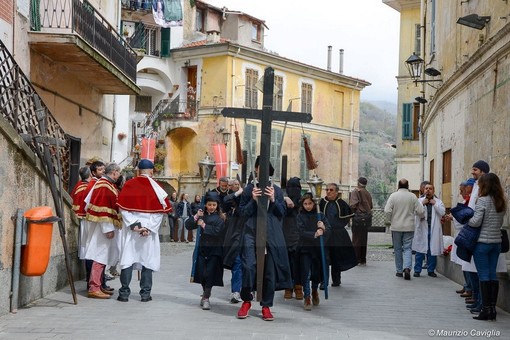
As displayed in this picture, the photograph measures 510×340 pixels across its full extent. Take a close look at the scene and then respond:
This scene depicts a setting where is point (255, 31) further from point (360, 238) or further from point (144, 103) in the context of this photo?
point (360, 238)

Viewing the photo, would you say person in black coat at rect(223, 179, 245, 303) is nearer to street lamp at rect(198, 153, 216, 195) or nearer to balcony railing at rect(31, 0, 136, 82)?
Answer: balcony railing at rect(31, 0, 136, 82)

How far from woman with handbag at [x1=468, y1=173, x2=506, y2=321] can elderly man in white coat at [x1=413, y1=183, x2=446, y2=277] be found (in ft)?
16.3

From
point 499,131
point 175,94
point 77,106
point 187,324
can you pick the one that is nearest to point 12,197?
point 187,324

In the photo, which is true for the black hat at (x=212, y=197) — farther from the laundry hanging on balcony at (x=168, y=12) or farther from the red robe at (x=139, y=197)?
the laundry hanging on balcony at (x=168, y=12)

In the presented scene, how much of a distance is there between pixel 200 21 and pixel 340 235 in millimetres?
34037

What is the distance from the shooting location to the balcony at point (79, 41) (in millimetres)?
14125

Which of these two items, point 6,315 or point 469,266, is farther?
point 469,266

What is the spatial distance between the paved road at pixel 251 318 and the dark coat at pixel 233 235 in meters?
0.69

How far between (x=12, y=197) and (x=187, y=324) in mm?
2519

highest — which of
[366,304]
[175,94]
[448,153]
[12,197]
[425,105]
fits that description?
[175,94]

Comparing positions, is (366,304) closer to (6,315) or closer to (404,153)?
(6,315)

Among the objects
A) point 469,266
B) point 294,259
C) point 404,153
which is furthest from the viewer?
point 404,153

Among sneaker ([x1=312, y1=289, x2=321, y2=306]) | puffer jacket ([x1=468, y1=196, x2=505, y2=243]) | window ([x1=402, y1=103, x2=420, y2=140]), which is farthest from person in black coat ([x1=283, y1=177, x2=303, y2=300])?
window ([x1=402, y1=103, x2=420, y2=140])

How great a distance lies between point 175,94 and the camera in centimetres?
4175
